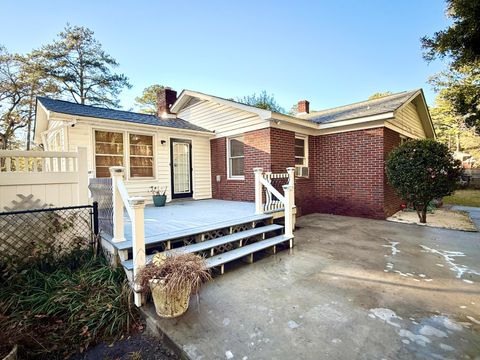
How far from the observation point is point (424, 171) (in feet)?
19.6

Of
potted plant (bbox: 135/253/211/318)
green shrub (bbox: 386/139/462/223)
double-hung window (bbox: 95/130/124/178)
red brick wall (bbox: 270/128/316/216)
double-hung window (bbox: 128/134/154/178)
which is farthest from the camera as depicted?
double-hung window (bbox: 128/134/154/178)

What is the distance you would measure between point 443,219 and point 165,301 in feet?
27.1

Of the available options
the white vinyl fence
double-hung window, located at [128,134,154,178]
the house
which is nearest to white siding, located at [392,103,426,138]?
the house

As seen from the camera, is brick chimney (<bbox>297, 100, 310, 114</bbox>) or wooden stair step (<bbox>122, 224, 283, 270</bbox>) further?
brick chimney (<bbox>297, 100, 310, 114</bbox>)

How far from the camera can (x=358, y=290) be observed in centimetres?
295

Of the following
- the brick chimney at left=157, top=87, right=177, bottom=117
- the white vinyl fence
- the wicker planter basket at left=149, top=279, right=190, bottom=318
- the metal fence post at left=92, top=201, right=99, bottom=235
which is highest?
the brick chimney at left=157, top=87, right=177, bottom=117

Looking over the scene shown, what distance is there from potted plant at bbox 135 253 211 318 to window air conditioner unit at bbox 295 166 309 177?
5695mm

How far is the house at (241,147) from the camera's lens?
21.5 ft

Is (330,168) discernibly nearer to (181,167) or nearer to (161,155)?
(181,167)

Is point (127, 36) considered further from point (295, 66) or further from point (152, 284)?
point (152, 284)

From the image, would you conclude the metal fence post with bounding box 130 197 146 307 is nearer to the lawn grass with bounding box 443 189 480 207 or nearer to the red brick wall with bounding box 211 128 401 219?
the red brick wall with bounding box 211 128 401 219

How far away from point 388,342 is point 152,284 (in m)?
2.25

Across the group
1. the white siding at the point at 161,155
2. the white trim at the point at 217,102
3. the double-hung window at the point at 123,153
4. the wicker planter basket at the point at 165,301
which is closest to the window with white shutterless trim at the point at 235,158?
the white siding at the point at 161,155

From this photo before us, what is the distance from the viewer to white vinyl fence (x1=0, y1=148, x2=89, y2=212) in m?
3.65
